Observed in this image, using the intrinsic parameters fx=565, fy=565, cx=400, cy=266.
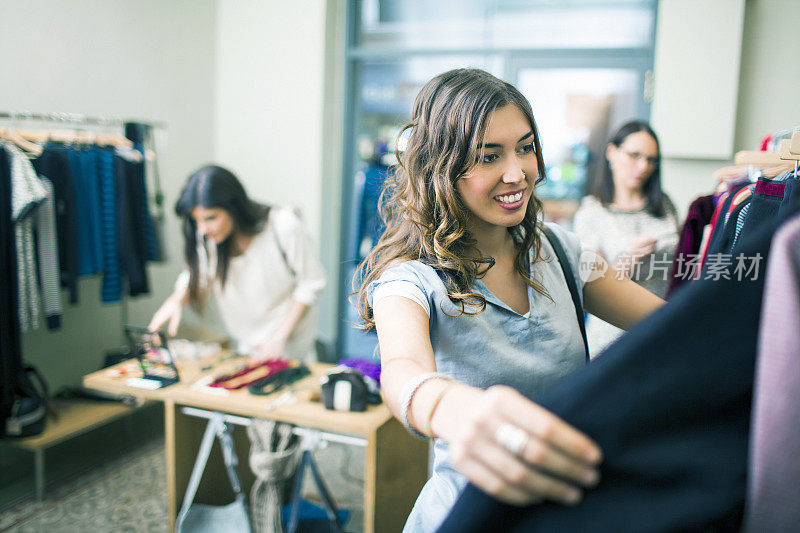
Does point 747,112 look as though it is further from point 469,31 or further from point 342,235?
point 342,235

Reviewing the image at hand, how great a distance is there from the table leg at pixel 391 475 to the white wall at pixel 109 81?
237 centimetres

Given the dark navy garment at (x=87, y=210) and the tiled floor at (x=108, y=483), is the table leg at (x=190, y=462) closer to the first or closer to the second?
the tiled floor at (x=108, y=483)

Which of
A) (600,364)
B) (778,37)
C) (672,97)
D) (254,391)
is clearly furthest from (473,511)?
(778,37)

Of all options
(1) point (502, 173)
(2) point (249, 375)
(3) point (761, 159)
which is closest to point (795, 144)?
(3) point (761, 159)

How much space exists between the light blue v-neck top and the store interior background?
3.06 meters

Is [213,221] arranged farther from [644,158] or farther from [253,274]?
[644,158]

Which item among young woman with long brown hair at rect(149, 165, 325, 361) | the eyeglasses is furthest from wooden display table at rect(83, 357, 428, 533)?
the eyeglasses

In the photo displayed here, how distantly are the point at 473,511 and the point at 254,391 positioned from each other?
5.82 ft

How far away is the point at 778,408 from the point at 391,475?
5.62 feet

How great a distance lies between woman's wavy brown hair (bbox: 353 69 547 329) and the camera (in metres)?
1.01

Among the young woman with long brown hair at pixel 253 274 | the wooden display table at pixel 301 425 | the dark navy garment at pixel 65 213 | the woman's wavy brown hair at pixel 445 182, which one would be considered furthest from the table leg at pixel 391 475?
the dark navy garment at pixel 65 213

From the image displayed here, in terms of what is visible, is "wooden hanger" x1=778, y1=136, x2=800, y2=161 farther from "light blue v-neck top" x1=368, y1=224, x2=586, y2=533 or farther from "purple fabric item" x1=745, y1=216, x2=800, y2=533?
"purple fabric item" x1=745, y1=216, x2=800, y2=533

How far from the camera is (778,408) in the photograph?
52cm

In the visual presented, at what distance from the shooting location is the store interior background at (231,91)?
3344 mm
